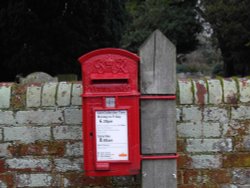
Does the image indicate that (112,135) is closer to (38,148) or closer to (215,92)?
(38,148)

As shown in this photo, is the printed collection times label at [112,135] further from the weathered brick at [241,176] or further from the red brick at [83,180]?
the weathered brick at [241,176]

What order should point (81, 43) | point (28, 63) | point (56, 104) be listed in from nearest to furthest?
point (56, 104)
point (28, 63)
point (81, 43)

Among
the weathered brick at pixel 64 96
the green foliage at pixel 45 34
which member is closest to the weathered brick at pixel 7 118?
the weathered brick at pixel 64 96

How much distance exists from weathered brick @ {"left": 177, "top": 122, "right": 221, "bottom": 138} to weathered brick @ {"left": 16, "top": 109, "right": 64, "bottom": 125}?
98cm

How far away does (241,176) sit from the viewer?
12.4 ft

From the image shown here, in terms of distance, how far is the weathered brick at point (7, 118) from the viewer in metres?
3.70

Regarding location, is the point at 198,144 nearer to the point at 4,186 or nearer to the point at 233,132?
the point at 233,132

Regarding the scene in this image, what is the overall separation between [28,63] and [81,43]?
1932 millimetres

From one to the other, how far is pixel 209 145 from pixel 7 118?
1.64 m

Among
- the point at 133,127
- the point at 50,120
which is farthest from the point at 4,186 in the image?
the point at 133,127

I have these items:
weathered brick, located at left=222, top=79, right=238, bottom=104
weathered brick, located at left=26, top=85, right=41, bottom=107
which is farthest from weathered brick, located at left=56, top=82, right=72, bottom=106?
weathered brick, located at left=222, top=79, right=238, bottom=104

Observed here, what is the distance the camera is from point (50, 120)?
12.1ft

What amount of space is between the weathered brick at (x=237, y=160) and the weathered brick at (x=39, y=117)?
139 centimetres

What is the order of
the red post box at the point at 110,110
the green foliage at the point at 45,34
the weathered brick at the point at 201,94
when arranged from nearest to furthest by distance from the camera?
the red post box at the point at 110,110 → the weathered brick at the point at 201,94 → the green foliage at the point at 45,34
